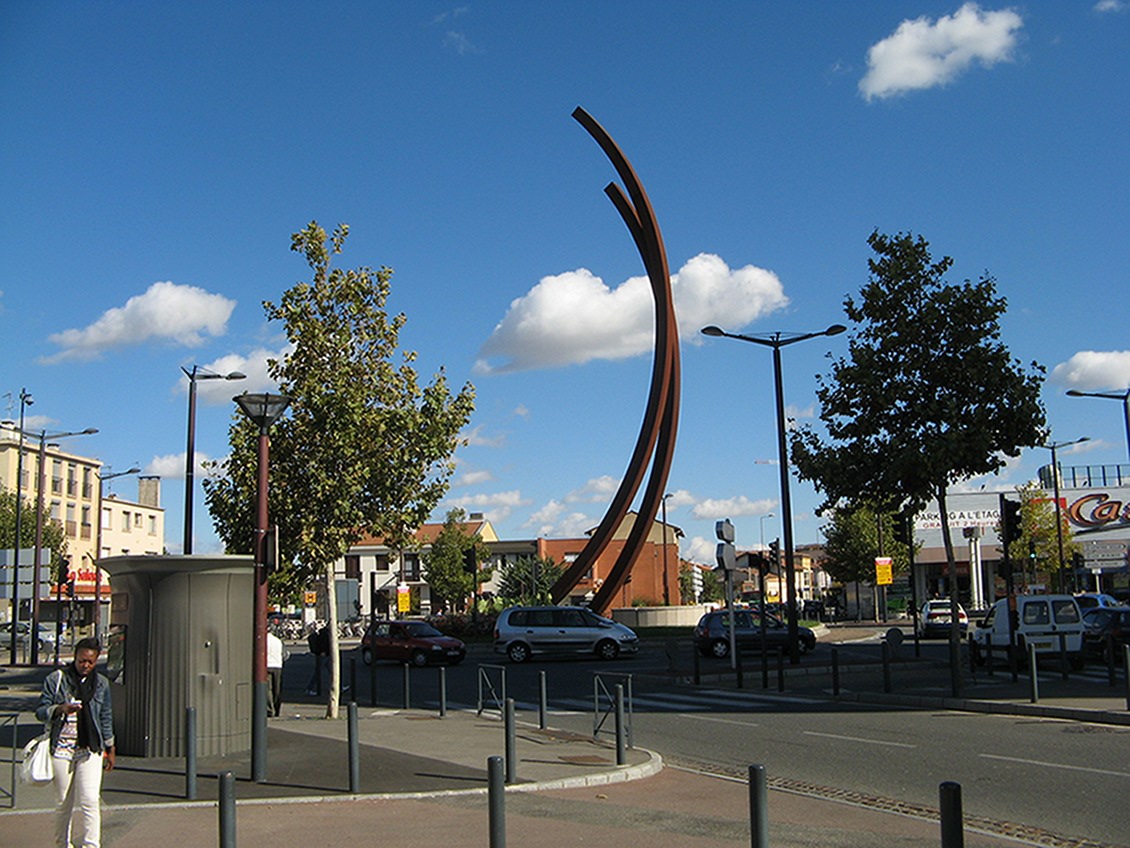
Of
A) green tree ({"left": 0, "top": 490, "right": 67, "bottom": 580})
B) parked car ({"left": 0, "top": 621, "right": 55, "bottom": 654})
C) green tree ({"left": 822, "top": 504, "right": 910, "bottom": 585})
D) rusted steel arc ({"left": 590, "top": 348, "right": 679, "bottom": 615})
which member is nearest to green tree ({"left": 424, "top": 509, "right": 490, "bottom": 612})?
green tree ({"left": 822, "top": 504, "right": 910, "bottom": 585})

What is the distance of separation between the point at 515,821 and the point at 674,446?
27.6m

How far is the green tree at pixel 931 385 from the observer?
68.2 ft

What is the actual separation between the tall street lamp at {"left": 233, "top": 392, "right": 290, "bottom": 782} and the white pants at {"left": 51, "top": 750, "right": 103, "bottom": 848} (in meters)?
3.01

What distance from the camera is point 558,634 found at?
1286 inches

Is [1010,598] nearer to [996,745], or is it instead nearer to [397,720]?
[996,745]

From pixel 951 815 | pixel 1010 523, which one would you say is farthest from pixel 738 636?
pixel 951 815

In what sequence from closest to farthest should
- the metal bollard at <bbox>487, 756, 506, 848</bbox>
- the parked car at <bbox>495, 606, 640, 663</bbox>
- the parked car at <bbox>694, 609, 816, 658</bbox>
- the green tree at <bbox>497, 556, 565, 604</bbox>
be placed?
the metal bollard at <bbox>487, 756, 506, 848</bbox>
the parked car at <bbox>694, 609, 816, 658</bbox>
the parked car at <bbox>495, 606, 640, 663</bbox>
the green tree at <bbox>497, 556, 565, 604</bbox>

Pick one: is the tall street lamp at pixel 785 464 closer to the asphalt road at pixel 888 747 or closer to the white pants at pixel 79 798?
the asphalt road at pixel 888 747

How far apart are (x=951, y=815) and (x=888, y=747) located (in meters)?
9.67

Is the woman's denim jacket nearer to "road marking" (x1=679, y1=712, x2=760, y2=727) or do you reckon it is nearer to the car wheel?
"road marking" (x1=679, y1=712, x2=760, y2=727)

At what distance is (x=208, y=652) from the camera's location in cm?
1333

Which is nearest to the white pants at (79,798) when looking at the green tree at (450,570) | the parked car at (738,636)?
the parked car at (738,636)

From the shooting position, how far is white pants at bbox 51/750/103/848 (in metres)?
7.68

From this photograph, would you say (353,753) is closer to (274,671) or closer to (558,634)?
(274,671)
